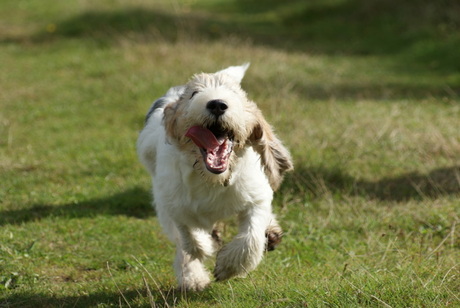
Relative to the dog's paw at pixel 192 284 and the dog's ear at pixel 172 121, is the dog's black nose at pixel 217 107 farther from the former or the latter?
the dog's paw at pixel 192 284

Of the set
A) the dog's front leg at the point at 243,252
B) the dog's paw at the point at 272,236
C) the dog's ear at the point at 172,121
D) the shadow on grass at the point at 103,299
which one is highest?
the dog's ear at the point at 172,121

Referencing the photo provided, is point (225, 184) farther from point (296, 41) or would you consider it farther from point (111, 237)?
point (296, 41)

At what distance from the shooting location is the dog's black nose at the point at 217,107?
14.6ft

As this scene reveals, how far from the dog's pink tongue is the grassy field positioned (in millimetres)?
955

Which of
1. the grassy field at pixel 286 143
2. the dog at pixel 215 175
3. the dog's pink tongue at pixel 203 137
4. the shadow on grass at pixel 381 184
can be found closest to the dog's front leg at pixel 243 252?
the dog at pixel 215 175

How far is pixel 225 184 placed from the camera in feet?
15.7

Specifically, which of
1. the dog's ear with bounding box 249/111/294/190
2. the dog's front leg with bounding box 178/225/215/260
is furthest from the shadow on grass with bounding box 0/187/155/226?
the dog's ear with bounding box 249/111/294/190

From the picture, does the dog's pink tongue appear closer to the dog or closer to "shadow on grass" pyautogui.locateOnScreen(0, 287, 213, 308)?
the dog

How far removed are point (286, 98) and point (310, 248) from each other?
14.6ft

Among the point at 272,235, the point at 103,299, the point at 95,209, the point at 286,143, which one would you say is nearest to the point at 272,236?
the point at 272,235

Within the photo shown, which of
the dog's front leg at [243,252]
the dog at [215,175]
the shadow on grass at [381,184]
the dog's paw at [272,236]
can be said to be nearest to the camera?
the dog at [215,175]

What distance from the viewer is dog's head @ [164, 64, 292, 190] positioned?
177 inches

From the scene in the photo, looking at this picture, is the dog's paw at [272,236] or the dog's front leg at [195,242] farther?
the dog's paw at [272,236]

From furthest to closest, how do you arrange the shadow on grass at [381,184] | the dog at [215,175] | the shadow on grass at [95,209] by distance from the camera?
1. the shadow on grass at [381,184]
2. the shadow on grass at [95,209]
3. the dog at [215,175]
